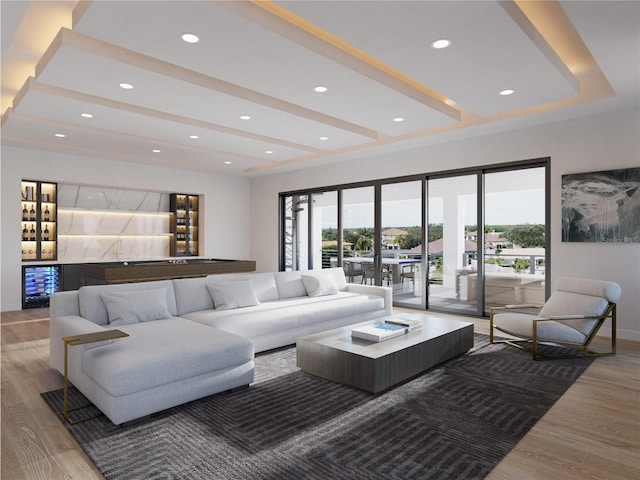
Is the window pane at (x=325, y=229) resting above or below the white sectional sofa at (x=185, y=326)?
above

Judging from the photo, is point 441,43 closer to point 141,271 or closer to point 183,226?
point 141,271

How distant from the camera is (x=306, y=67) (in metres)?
3.72

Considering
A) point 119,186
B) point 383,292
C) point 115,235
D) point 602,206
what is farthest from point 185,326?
point 115,235

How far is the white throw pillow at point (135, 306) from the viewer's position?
374 cm

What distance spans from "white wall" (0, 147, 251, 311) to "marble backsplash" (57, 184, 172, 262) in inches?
22.5

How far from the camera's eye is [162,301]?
4.09 metres

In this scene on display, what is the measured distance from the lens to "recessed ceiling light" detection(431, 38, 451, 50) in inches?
128

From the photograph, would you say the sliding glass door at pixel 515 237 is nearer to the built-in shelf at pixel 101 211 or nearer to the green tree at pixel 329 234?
the green tree at pixel 329 234

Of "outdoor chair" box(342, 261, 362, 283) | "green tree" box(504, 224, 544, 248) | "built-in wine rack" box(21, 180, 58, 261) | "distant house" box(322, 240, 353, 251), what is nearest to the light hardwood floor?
"green tree" box(504, 224, 544, 248)

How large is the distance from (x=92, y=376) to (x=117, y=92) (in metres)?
2.93

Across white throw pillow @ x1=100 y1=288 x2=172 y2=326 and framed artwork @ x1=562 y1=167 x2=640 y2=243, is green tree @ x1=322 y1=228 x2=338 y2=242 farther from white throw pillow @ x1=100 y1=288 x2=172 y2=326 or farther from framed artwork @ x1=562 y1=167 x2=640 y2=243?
white throw pillow @ x1=100 y1=288 x2=172 y2=326

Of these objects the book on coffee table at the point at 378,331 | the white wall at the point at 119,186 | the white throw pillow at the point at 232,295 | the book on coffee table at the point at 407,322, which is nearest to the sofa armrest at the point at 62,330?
the white throw pillow at the point at 232,295

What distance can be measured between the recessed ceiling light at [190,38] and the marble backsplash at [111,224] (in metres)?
5.97

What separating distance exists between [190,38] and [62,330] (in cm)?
253
